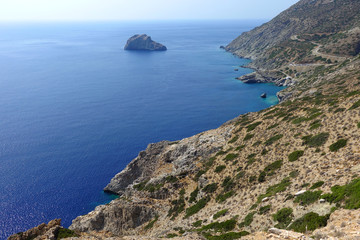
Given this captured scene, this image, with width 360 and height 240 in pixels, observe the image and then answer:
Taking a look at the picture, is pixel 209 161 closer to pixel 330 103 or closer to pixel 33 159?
pixel 330 103

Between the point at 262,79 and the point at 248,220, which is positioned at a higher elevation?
Result: the point at 262,79

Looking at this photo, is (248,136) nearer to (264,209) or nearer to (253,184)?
(253,184)

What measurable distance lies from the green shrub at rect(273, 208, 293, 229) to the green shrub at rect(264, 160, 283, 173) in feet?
40.0

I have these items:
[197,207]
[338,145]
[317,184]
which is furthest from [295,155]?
[197,207]


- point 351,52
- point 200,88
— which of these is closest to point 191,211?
point 200,88

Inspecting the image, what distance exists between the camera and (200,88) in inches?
6403

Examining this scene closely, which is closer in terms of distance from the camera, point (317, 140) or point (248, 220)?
point (248, 220)

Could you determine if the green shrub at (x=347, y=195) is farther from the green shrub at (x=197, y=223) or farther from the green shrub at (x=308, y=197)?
the green shrub at (x=197, y=223)

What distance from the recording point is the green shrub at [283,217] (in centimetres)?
2301

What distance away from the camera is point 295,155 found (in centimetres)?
3619

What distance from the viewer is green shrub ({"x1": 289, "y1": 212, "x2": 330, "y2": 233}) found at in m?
19.7

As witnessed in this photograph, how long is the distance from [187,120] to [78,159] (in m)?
48.4

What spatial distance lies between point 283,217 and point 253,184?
1244 cm

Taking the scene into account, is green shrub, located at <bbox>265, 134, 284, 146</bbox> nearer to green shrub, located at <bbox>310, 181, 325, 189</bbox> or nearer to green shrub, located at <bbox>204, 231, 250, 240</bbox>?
green shrub, located at <bbox>310, 181, 325, 189</bbox>
